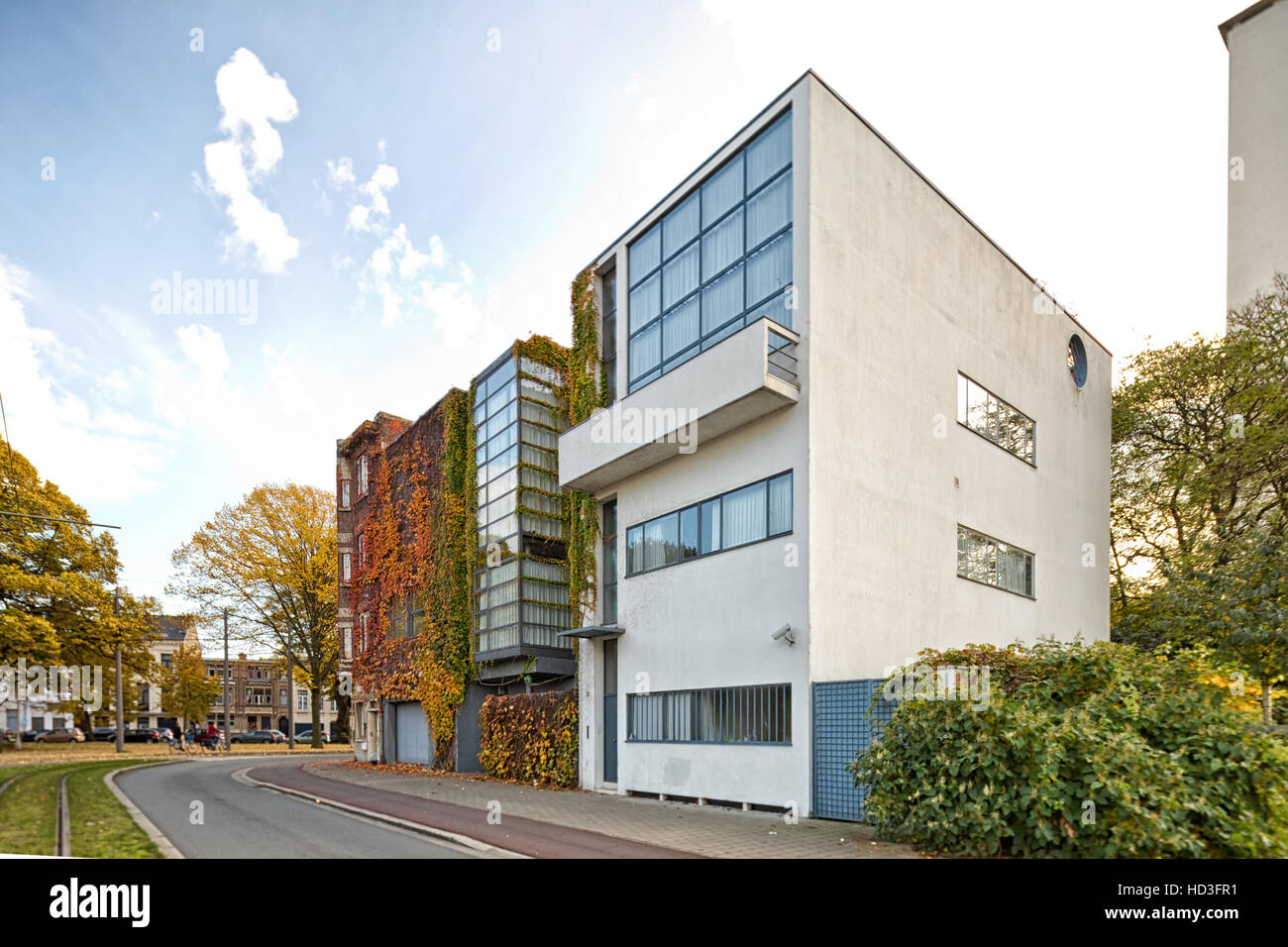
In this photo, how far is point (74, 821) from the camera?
13.2 metres

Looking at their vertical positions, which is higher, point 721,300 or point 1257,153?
point 1257,153

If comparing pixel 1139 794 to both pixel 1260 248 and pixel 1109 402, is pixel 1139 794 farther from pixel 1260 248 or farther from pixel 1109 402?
pixel 1260 248

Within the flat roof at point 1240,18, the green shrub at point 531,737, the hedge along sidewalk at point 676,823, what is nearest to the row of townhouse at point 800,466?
the hedge along sidewalk at point 676,823

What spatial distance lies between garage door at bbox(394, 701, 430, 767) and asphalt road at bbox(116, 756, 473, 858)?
26.7ft

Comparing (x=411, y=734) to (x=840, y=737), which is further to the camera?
(x=411, y=734)

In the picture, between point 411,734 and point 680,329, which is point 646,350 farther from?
point 411,734

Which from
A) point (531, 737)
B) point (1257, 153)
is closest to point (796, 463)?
point (531, 737)

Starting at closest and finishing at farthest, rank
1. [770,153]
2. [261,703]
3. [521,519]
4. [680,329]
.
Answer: [770,153] → [680,329] → [521,519] → [261,703]

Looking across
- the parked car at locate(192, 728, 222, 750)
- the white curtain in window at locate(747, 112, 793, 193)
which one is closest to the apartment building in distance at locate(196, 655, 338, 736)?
the parked car at locate(192, 728, 222, 750)

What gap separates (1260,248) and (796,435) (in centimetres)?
2597

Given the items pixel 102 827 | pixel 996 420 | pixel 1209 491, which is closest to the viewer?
pixel 102 827

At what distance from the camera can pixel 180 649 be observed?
6106 cm

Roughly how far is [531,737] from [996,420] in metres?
13.7

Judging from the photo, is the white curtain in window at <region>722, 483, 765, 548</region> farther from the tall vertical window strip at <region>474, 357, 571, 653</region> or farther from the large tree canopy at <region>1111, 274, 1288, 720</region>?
the large tree canopy at <region>1111, 274, 1288, 720</region>
